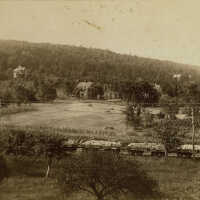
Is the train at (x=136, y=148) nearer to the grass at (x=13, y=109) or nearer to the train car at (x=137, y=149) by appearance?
the train car at (x=137, y=149)

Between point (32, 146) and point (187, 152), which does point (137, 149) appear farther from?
point (32, 146)

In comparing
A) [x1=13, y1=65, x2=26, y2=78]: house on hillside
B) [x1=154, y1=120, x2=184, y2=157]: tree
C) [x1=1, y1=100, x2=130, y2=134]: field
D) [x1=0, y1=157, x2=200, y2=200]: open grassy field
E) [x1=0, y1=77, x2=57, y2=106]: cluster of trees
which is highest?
[x1=13, y1=65, x2=26, y2=78]: house on hillside

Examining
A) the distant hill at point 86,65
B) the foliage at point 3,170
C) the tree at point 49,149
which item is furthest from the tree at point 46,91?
the foliage at point 3,170

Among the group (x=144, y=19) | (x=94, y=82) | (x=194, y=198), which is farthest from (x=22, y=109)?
(x=194, y=198)

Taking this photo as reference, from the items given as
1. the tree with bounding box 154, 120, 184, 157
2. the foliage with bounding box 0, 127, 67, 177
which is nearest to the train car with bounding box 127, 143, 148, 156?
the tree with bounding box 154, 120, 184, 157

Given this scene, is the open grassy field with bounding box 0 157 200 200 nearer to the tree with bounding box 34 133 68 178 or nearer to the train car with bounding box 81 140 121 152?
the tree with bounding box 34 133 68 178

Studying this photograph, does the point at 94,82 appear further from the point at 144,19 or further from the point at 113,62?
the point at 144,19

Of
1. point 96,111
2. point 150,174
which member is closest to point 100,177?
point 150,174
